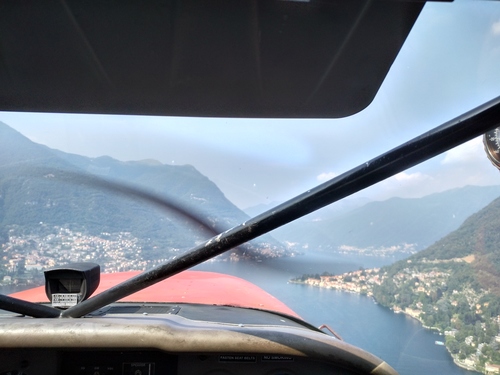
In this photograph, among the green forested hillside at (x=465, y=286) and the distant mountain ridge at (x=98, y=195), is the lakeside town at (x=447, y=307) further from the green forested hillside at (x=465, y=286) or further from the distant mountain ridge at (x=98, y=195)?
the distant mountain ridge at (x=98, y=195)

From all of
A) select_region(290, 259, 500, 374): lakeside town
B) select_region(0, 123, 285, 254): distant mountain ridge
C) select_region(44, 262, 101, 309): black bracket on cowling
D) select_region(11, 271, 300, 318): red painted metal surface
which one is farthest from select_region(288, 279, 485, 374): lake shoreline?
select_region(44, 262, 101, 309): black bracket on cowling

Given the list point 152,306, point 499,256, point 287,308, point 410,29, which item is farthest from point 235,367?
point 410,29

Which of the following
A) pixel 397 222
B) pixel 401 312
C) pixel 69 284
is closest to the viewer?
pixel 69 284

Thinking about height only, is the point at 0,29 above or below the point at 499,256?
above

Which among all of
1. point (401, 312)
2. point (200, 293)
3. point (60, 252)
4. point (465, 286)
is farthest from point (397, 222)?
point (60, 252)

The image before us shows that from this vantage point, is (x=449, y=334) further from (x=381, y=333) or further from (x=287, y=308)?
(x=287, y=308)

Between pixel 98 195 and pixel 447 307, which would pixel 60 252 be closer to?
pixel 98 195
